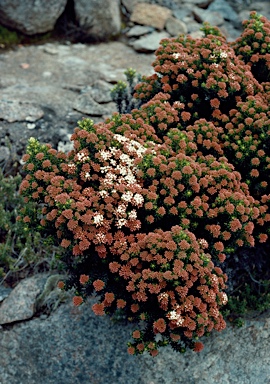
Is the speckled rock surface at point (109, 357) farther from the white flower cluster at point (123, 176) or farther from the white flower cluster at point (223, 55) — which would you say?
the white flower cluster at point (223, 55)

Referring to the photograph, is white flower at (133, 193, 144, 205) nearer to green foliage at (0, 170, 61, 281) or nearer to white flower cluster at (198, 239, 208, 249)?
white flower cluster at (198, 239, 208, 249)

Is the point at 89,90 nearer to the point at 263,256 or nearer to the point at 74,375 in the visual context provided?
the point at 263,256

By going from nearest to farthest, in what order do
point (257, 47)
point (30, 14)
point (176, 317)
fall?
1. point (176, 317)
2. point (257, 47)
3. point (30, 14)

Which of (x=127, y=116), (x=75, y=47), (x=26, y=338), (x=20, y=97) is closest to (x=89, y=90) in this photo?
(x=20, y=97)

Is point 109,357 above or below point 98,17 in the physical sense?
below

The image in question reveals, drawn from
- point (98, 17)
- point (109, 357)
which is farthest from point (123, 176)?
point (98, 17)

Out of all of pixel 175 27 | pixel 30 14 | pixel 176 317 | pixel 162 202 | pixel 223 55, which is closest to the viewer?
pixel 176 317

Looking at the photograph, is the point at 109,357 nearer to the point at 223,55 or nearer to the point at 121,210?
the point at 121,210

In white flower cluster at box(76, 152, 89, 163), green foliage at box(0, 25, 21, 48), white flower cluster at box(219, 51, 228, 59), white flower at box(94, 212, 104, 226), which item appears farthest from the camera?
green foliage at box(0, 25, 21, 48)

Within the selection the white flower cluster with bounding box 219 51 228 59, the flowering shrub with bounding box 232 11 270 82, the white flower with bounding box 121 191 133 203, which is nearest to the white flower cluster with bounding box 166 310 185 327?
the white flower with bounding box 121 191 133 203
